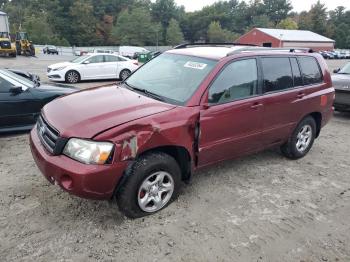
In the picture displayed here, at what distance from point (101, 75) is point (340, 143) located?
10.5 meters

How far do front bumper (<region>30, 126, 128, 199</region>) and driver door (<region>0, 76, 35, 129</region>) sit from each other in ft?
10.3

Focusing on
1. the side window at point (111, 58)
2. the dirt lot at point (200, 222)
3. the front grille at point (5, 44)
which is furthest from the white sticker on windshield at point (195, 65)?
the front grille at point (5, 44)

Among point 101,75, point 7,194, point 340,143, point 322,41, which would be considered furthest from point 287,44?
point 7,194

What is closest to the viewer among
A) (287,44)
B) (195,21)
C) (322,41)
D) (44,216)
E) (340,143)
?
(44,216)

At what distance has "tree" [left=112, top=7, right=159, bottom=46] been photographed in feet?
266

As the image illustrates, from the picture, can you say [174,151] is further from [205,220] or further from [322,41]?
[322,41]

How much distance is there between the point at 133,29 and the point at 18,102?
79.1 m

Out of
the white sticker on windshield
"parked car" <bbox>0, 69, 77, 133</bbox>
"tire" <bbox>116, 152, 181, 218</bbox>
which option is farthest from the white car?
"tire" <bbox>116, 152, 181, 218</bbox>

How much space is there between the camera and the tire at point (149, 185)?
3.35 meters

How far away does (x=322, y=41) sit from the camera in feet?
233

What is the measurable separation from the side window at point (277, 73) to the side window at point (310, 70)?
0.38 m

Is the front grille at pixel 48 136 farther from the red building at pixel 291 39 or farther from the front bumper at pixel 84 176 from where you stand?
the red building at pixel 291 39

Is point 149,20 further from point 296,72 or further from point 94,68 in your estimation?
point 296,72

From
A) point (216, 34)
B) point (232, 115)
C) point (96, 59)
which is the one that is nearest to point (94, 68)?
point (96, 59)
